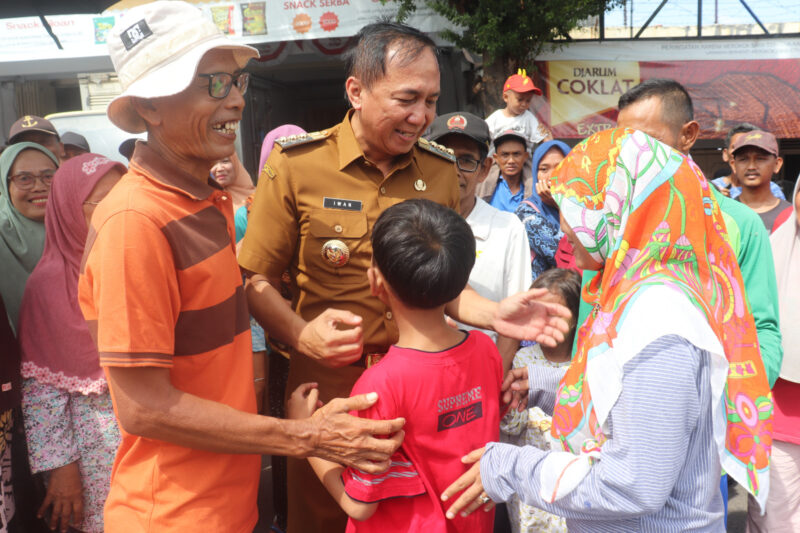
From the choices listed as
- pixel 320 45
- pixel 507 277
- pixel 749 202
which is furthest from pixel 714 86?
pixel 507 277

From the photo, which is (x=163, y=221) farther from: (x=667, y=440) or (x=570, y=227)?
(x=667, y=440)

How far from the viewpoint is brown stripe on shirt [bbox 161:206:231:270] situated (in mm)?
1425

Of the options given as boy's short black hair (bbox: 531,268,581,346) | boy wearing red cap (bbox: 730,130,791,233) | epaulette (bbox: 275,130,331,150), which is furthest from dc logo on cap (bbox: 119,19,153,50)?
boy wearing red cap (bbox: 730,130,791,233)

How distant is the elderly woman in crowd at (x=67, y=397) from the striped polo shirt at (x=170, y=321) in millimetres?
1086

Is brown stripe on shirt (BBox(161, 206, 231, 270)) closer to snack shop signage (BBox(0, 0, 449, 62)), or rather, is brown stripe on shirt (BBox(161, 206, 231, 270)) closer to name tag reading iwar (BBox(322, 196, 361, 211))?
name tag reading iwar (BBox(322, 196, 361, 211))

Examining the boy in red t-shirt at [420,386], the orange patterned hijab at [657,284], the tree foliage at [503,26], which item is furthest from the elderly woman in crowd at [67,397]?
the tree foliage at [503,26]

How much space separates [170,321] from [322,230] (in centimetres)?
78

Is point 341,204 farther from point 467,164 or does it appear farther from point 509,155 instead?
point 509,155

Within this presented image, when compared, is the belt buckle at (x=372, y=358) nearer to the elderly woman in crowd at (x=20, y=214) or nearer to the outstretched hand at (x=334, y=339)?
the outstretched hand at (x=334, y=339)

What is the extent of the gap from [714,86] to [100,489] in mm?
9220

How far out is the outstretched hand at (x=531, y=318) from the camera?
5.80 feet

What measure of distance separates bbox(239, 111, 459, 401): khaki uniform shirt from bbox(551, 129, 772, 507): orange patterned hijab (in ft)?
2.46

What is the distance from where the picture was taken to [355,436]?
146 cm

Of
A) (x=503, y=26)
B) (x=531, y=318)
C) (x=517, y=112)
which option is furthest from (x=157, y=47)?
(x=503, y=26)
